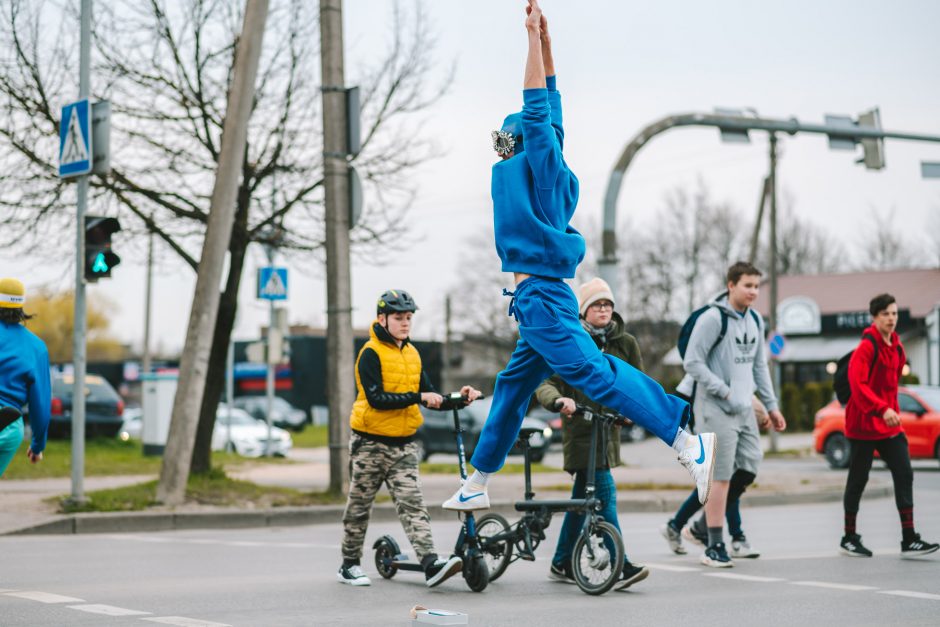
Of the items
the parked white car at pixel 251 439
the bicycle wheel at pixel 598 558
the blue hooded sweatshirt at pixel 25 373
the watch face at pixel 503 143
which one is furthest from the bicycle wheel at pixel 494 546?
the parked white car at pixel 251 439

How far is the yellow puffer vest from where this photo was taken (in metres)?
8.03

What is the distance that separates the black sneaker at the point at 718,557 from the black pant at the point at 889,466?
3.86 feet

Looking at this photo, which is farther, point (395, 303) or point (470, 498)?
point (395, 303)

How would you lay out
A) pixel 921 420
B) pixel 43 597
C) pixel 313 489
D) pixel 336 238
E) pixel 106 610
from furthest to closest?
pixel 921 420 < pixel 313 489 < pixel 336 238 < pixel 43 597 < pixel 106 610

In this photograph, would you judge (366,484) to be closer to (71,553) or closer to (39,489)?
(71,553)

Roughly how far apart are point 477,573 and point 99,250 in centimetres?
717

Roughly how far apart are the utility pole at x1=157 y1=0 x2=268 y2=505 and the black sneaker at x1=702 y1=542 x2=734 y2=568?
21.1 feet

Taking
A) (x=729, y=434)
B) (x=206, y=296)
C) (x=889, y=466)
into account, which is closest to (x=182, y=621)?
(x=729, y=434)

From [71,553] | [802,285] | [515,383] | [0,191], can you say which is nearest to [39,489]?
[0,191]

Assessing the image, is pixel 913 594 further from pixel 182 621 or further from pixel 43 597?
pixel 43 597

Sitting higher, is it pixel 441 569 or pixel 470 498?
pixel 470 498

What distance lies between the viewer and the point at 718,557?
29.0 feet

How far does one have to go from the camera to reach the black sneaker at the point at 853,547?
9.47 metres

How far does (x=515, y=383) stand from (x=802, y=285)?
179ft
